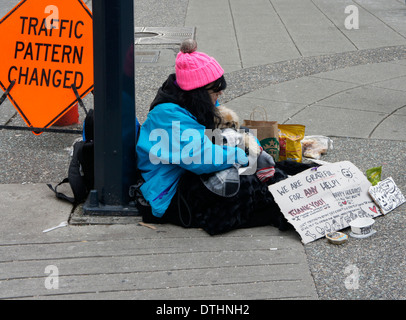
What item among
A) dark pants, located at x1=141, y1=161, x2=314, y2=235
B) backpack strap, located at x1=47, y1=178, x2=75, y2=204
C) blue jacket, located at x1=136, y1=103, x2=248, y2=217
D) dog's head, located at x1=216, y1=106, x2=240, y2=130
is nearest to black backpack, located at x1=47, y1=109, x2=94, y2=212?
backpack strap, located at x1=47, y1=178, x2=75, y2=204

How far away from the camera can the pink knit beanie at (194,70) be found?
4375 millimetres

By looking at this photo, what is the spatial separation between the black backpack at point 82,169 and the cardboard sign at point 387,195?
207 centimetres

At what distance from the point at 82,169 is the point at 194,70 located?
47.1 inches

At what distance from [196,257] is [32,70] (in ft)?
9.50

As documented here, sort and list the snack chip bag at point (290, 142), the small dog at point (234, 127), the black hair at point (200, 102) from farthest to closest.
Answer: the snack chip bag at point (290, 142) < the small dog at point (234, 127) < the black hair at point (200, 102)

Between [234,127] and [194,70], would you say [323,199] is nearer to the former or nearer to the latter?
[234,127]

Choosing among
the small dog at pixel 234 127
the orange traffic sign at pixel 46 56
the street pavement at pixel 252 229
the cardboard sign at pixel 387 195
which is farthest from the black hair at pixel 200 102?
the orange traffic sign at pixel 46 56

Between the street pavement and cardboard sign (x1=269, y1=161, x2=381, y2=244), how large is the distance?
110 mm

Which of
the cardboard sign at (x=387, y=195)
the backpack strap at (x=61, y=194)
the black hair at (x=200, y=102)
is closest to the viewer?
the black hair at (x=200, y=102)

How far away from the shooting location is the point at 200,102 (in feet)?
14.6

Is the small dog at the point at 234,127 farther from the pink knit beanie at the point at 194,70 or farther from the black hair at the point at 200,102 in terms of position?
the pink knit beanie at the point at 194,70

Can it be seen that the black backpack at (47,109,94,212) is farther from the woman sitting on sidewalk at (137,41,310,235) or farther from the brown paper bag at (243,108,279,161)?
the brown paper bag at (243,108,279,161)

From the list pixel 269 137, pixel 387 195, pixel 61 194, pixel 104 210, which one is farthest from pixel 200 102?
pixel 387 195
